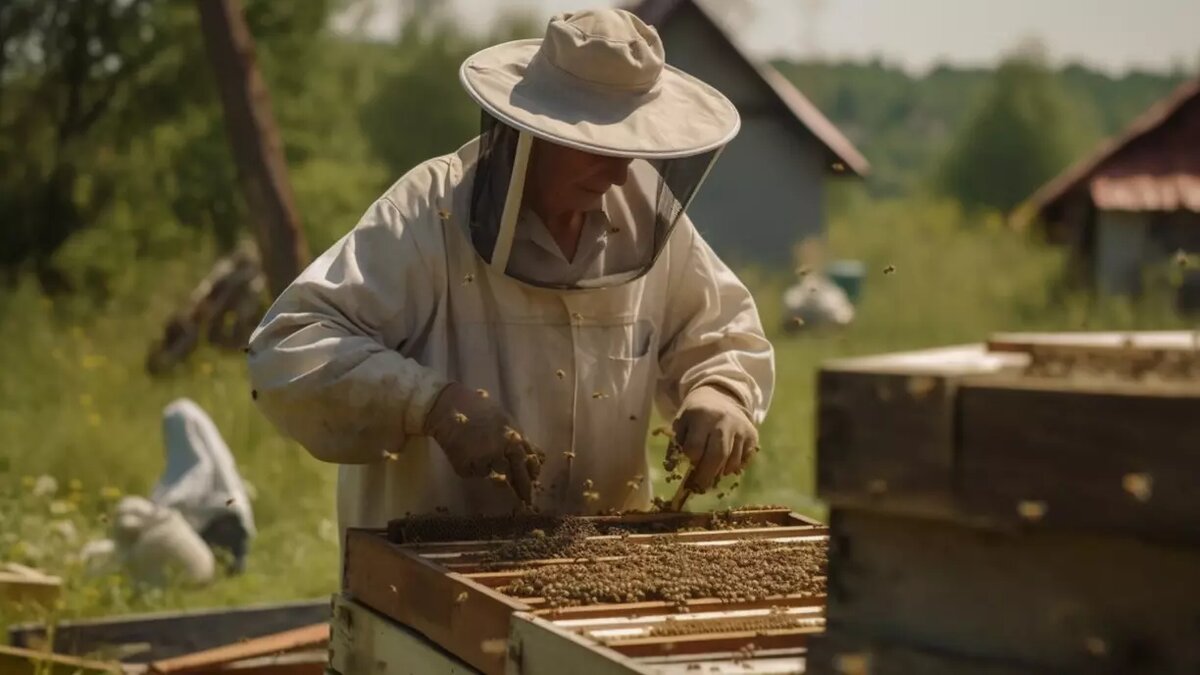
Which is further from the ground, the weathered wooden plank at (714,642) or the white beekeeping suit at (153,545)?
the weathered wooden plank at (714,642)

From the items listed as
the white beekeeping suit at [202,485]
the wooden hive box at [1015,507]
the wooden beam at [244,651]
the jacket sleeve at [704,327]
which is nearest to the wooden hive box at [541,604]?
the wooden hive box at [1015,507]

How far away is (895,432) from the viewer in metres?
1.73

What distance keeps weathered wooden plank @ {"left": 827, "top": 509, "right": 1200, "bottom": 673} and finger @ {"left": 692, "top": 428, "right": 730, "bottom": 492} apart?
1432 mm

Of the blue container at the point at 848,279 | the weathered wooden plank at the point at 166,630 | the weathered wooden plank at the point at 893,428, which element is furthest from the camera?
the blue container at the point at 848,279

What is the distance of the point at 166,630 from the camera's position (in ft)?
16.1

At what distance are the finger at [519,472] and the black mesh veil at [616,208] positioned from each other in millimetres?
425

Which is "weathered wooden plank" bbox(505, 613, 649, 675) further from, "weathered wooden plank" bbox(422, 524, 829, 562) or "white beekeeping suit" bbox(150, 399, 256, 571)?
"white beekeeping suit" bbox(150, 399, 256, 571)

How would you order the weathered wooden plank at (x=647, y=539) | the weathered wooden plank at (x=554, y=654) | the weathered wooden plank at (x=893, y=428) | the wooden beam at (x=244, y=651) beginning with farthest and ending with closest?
the wooden beam at (x=244, y=651) < the weathered wooden plank at (x=647, y=539) < the weathered wooden plank at (x=554, y=654) < the weathered wooden plank at (x=893, y=428)

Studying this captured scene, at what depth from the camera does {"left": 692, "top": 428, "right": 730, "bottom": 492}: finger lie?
10.9 ft

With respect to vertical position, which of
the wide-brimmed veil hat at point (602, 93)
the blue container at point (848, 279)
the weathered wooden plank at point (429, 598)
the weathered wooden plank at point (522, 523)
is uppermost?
the blue container at point (848, 279)

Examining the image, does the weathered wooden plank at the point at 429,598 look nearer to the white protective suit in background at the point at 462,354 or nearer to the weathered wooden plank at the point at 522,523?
the weathered wooden plank at the point at 522,523

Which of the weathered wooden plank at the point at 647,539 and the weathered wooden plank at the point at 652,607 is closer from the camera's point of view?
the weathered wooden plank at the point at 652,607

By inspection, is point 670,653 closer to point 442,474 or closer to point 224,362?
point 442,474

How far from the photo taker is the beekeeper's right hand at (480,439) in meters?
3.10
